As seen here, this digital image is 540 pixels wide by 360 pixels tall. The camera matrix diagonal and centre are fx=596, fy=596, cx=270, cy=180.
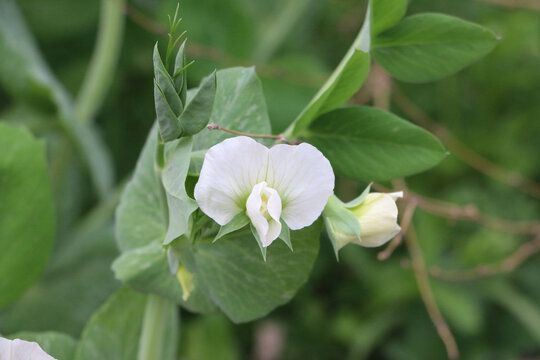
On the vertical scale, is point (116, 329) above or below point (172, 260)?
below

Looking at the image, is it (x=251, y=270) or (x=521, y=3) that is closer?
(x=251, y=270)

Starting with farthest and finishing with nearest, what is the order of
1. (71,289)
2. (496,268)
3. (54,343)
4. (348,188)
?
(348,188)
(496,268)
(71,289)
(54,343)

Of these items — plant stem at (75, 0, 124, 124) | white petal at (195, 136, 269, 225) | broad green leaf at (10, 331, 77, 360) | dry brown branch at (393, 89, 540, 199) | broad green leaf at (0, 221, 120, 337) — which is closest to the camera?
white petal at (195, 136, 269, 225)

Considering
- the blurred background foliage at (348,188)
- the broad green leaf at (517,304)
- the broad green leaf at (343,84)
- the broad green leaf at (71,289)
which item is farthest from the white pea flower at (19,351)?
the broad green leaf at (517,304)

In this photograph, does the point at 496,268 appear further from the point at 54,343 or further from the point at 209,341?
the point at 54,343

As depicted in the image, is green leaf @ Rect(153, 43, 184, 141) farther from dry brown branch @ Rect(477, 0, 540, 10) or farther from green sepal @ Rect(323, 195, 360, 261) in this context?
dry brown branch @ Rect(477, 0, 540, 10)

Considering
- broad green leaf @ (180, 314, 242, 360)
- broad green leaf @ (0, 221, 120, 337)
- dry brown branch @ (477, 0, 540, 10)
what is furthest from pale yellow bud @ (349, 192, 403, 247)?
dry brown branch @ (477, 0, 540, 10)

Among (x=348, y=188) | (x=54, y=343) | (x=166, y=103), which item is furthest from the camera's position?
(x=348, y=188)

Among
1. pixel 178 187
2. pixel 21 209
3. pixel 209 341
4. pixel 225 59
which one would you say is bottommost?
pixel 209 341

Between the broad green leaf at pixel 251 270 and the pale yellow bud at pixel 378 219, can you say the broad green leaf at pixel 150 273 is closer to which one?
the broad green leaf at pixel 251 270

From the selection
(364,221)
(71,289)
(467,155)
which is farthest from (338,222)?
(467,155)
